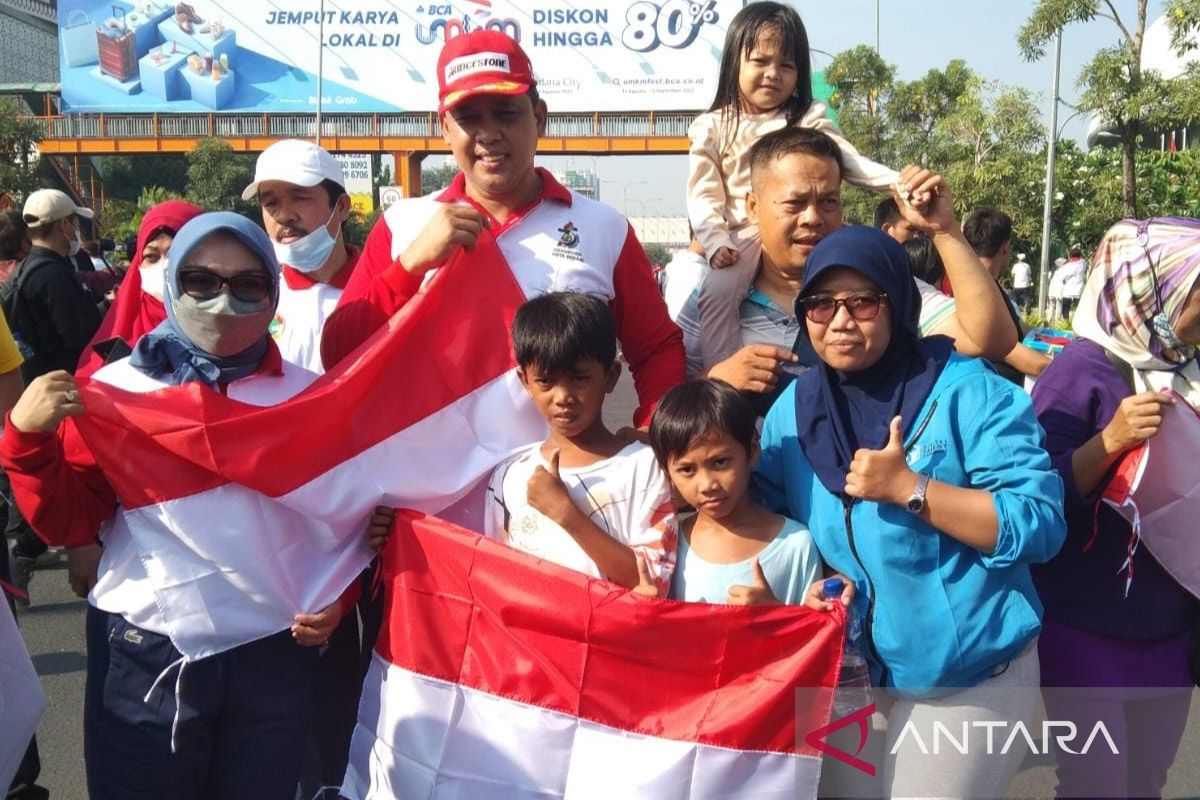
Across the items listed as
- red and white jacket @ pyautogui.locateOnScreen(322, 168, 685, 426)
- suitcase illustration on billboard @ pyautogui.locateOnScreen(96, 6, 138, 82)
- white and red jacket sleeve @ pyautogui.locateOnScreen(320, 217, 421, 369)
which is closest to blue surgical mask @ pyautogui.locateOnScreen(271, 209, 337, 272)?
red and white jacket @ pyautogui.locateOnScreen(322, 168, 685, 426)

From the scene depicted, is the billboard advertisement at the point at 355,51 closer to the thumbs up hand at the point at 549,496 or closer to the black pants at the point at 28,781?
the black pants at the point at 28,781

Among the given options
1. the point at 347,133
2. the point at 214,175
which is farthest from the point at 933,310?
the point at 347,133

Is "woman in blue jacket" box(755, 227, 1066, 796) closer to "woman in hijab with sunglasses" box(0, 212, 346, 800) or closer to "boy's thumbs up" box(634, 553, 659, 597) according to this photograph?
"boy's thumbs up" box(634, 553, 659, 597)

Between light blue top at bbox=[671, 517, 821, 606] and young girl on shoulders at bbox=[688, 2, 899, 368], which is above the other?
young girl on shoulders at bbox=[688, 2, 899, 368]

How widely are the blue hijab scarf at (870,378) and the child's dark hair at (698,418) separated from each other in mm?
148

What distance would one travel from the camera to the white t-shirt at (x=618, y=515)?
2.81 m

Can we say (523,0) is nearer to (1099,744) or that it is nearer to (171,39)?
(171,39)

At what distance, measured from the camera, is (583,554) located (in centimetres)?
285

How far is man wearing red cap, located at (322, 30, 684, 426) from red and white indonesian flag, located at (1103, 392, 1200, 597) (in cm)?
126

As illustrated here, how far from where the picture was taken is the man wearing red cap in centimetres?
318

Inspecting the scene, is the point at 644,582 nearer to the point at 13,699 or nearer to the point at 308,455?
the point at 308,455

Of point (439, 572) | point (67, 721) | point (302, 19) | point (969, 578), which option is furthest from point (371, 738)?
point (302, 19)

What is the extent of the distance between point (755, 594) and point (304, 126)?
4612 centimetres

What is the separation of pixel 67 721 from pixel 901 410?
4204mm
